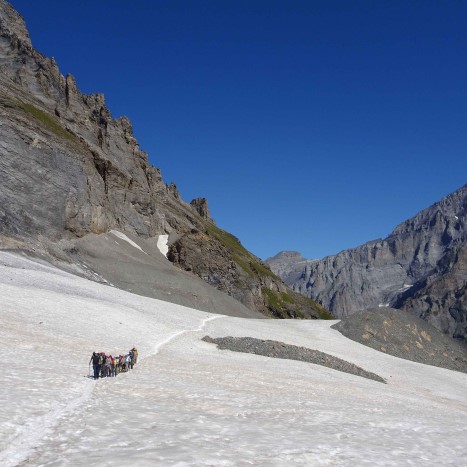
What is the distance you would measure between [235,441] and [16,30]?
5686 inches

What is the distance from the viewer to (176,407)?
1611 centimetres

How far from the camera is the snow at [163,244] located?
384 feet

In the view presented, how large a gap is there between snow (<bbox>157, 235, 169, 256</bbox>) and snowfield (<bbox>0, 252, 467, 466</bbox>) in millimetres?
74648

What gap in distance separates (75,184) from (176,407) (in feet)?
249

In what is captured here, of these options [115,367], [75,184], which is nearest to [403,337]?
[115,367]

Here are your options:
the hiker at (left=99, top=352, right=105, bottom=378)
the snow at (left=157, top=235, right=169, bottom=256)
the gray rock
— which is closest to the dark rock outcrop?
the gray rock

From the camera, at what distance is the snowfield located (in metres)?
10.8

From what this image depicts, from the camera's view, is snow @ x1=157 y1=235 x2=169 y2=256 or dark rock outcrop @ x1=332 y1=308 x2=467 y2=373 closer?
dark rock outcrop @ x1=332 y1=308 x2=467 y2=373

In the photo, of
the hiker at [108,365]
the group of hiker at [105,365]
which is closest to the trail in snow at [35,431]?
the group of hiker at [105,365]

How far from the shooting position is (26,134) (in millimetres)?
77625

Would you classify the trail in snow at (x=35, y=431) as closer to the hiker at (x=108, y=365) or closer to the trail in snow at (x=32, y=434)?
the trail in snow at (x=32, y=434)

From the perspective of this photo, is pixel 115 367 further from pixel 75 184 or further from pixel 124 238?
pixel 124 238

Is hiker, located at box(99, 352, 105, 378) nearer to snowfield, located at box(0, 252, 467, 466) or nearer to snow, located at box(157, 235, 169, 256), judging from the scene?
snowfield, located at box(0, 252, 467, 466)

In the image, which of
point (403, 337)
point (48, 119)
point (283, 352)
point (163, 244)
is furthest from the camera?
point (163, 244)
